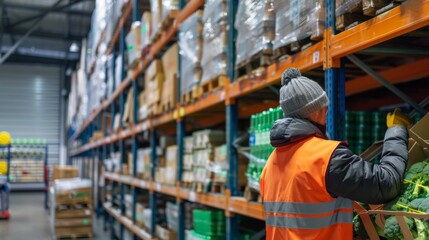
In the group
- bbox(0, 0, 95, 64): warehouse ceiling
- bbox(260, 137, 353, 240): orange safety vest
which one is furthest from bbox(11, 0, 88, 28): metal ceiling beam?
bbox(260, 137, 353, 240): orange safety vest

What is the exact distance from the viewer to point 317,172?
222cm

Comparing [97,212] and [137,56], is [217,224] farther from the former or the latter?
[97,212]

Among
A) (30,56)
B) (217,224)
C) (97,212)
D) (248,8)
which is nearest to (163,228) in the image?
(217,224)

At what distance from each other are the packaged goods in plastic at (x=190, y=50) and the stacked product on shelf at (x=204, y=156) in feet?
1.84

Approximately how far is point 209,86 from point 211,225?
4.44ft

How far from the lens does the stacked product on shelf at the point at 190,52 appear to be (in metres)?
5.05

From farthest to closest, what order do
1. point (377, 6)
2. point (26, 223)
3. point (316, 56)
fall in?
point (26, 223) → point (316, 56) → point (377, 6)

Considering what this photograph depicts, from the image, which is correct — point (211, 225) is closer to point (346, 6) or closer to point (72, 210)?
point (346, 6)

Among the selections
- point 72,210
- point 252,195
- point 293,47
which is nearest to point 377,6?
point 293,47

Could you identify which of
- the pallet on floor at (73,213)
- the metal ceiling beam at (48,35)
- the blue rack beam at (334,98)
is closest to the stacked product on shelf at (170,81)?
the blue rack beam at (334,98)

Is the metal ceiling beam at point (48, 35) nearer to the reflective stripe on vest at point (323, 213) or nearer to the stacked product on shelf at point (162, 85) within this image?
the stacked product on shelf at point (162, 85)

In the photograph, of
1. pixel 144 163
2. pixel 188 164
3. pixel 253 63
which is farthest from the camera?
pixel 144 163

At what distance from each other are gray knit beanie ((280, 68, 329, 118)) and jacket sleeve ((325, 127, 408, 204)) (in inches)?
10.4

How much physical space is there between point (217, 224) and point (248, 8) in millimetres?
2160
